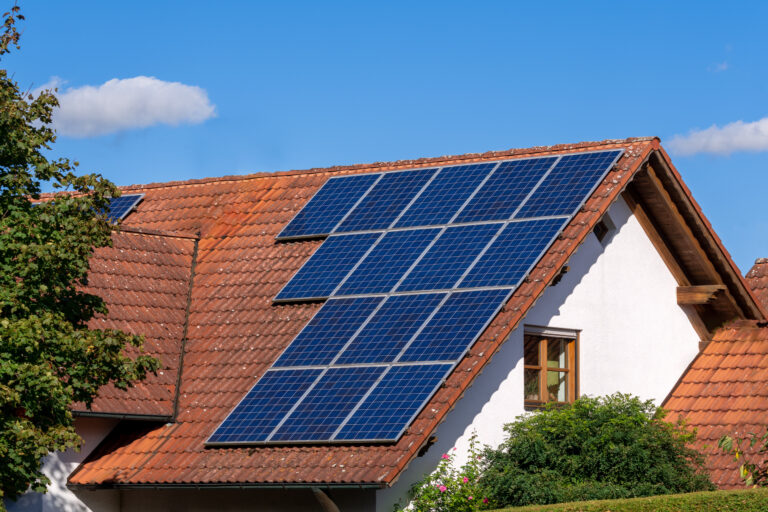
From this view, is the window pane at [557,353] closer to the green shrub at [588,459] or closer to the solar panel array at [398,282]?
the green shrub at [588,459]

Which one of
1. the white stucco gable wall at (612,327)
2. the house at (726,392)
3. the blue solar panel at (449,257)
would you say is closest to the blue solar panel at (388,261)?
the blue solar panel at (449,257)

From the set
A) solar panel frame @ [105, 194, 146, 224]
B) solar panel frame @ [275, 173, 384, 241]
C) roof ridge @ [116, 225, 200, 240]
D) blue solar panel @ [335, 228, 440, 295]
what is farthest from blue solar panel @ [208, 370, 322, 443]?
solar panel frame @ [105, 194, 146, 224]

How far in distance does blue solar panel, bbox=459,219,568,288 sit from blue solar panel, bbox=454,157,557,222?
2.10 feet

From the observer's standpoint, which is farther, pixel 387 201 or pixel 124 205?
pixel 124 205

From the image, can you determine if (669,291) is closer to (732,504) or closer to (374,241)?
(374,241)

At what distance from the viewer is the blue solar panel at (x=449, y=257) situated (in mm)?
19562

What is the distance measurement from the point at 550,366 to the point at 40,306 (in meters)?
8.76

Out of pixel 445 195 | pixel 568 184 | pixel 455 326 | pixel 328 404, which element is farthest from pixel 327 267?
pixel 568 184

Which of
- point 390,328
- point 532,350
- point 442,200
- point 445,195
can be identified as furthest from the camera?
point 445,195

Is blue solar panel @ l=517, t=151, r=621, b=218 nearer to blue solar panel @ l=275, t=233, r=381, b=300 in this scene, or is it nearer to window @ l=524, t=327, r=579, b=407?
window @ l=524, t=327, r=579, b=407

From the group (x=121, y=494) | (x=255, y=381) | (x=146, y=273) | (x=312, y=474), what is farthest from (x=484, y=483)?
(x=146, y=273)

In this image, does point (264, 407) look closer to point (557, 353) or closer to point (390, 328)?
point (390, 328)

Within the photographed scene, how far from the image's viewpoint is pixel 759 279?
24.3 metres

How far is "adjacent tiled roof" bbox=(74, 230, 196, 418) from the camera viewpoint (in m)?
19.9
